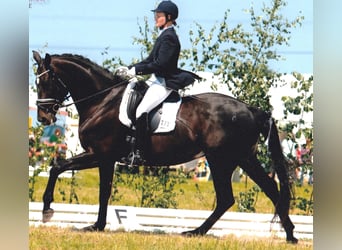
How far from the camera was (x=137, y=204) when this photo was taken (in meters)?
6.51

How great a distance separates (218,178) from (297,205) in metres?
0.74

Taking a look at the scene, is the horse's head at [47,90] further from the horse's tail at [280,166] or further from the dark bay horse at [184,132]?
the horse's tail at [280,166]

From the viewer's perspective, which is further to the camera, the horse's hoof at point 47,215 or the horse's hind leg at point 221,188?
the horse's hoof at point 47,215

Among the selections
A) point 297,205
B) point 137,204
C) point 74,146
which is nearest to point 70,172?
point 74,146

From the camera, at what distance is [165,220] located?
20.7ft

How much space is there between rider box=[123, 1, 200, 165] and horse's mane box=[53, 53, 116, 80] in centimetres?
25

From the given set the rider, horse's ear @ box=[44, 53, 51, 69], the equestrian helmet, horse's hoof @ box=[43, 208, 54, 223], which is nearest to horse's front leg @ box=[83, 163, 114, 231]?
horse's hoof @ box=[43, 208, 54, 223]

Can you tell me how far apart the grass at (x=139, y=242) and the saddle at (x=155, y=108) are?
36.9 inches

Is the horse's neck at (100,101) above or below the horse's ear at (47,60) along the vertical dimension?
below

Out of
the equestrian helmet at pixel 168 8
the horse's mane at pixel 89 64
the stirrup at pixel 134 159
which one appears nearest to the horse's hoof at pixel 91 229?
the stirrup at pixel 134 159

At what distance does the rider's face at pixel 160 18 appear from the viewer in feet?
19.7
